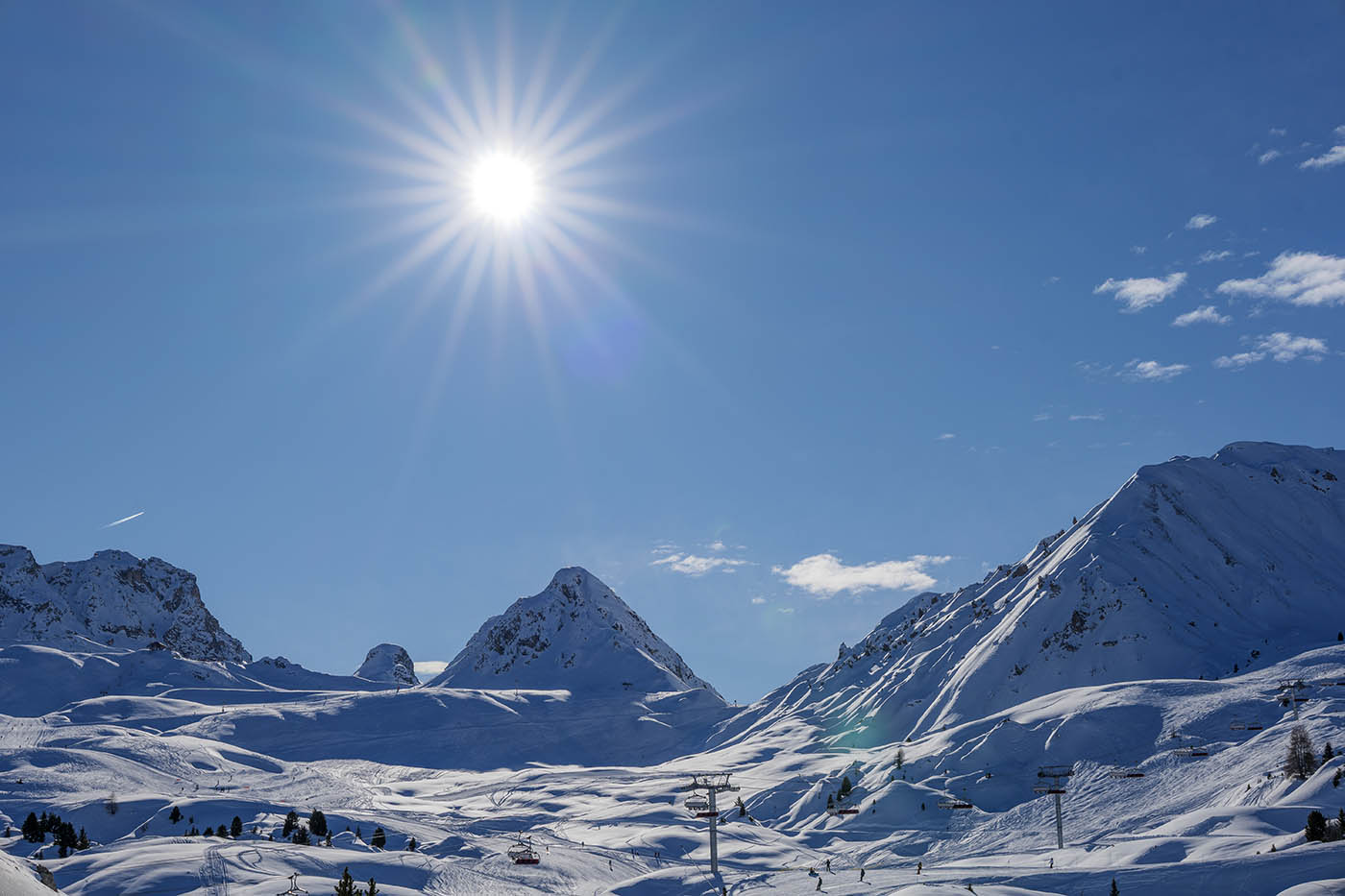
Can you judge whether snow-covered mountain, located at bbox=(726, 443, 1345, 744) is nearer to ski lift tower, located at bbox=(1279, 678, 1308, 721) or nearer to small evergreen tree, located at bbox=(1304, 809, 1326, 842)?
ski lift tower, located at bbox=(1279, 678, 1308, 721)

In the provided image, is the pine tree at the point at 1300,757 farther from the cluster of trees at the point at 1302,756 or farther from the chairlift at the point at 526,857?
the chairlift at the point at 526,857

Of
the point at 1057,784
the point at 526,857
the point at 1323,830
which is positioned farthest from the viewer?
the point at 1057,784

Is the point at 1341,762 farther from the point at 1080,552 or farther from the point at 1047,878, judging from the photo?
the point at 1080,552

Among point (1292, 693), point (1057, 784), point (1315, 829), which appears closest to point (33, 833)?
point (1057, 784)

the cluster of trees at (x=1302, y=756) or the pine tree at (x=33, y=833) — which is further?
the pine tree at (x=33, y=833)

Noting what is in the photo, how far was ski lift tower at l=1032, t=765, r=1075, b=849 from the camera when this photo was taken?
9350 cm

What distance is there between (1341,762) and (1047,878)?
28985 millimetres

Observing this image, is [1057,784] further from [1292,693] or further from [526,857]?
[526,857]

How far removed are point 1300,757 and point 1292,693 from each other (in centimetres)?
3022

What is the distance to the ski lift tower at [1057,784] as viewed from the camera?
9350 centimetres

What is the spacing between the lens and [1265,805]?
79312 mm

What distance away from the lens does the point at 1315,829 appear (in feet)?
208

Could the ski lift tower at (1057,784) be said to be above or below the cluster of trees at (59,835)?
below

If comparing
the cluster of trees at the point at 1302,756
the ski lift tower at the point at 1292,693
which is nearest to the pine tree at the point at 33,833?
the cluster of trees at the point at 1302,756
